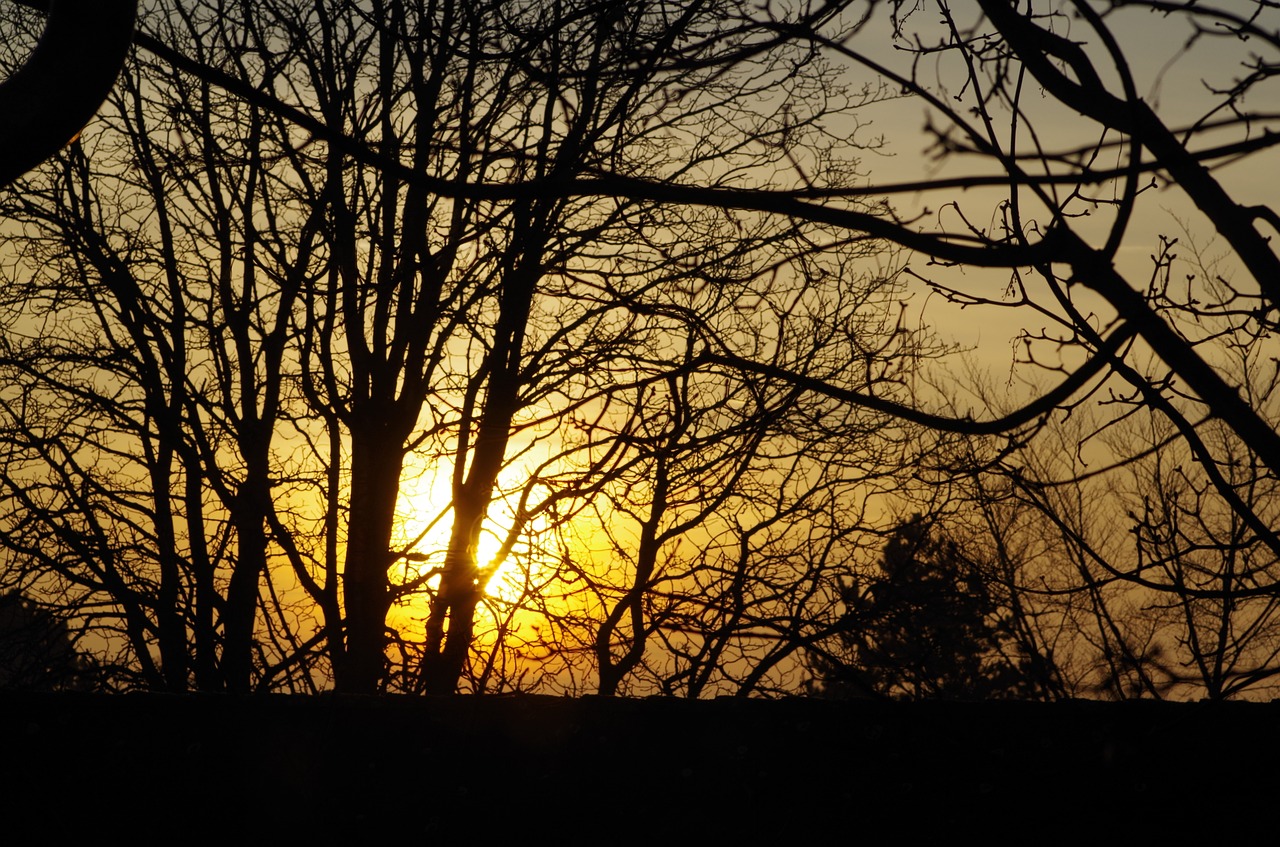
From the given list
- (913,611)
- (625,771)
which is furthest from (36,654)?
(913,611)

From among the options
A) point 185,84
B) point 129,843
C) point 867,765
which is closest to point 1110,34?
point 867,765

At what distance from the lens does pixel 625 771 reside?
18.0 ft

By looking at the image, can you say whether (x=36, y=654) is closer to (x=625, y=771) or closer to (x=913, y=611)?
(x=625, y=771)

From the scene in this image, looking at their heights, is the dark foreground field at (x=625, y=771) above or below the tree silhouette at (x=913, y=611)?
below

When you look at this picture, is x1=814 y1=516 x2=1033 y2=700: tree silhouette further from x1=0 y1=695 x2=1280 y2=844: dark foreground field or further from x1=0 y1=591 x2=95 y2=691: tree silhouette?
x1=0 y1=591 x2=95 y2=691: tree silhouette

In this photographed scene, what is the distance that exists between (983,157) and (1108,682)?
212 cm

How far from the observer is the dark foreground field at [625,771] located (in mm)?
5230

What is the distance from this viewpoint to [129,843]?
5098mm

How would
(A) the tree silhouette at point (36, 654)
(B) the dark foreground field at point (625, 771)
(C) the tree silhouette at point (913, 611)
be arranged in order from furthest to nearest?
1. (C) the tree silhouette at point (913, 611)
2. (A) the tree silhouette at point (36, 654)
3. (B) the dark foreground field at point (625, 771)

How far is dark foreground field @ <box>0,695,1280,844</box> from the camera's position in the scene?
5.23m

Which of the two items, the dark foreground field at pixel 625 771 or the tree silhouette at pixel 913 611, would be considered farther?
the tree silhouette at pixel 913 611

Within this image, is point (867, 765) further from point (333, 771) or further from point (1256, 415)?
point (1256, 415)

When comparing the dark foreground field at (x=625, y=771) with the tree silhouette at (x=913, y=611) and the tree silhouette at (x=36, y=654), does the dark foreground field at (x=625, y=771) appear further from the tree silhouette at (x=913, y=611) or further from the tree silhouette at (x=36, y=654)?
the tree silhouette at (x=913, y=611)

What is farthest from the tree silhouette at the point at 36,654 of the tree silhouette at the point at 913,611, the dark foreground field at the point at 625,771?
the tree silhouette at the point at 913,611
